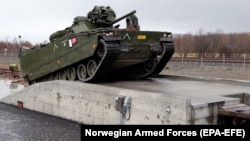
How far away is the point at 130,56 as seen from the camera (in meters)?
12.2

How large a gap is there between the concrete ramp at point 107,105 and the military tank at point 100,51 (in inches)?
42.1

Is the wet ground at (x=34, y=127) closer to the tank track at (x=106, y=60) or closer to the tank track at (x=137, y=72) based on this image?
the tank track at (x=106, y=60)

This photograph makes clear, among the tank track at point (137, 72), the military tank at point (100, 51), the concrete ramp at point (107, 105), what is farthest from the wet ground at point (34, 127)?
the tank track at point (137, 72)

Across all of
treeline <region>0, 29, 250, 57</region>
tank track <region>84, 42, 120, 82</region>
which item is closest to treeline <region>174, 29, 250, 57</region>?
treeline <region>0, 29, 250, 57</region>

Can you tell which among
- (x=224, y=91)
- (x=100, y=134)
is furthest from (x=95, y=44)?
(x=100, y=134)

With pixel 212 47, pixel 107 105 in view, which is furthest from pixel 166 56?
pixel 212 47

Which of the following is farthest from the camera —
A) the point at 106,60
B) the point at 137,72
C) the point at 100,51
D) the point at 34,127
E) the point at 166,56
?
the point at 137,72

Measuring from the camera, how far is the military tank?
37.4ft

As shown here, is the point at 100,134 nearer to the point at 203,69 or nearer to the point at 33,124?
the point at 33,124

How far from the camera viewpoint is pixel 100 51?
11625 mm

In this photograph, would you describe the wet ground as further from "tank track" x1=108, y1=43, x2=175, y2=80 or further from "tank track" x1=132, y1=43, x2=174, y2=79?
"tank track" x1=132, y1=43, x2=174, y2=79

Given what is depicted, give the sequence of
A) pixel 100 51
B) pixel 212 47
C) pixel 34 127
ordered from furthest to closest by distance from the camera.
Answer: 1. pixel 212 47
2. pixel 100 51
3. pixel 34 127

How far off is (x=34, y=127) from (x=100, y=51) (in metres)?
2.83
